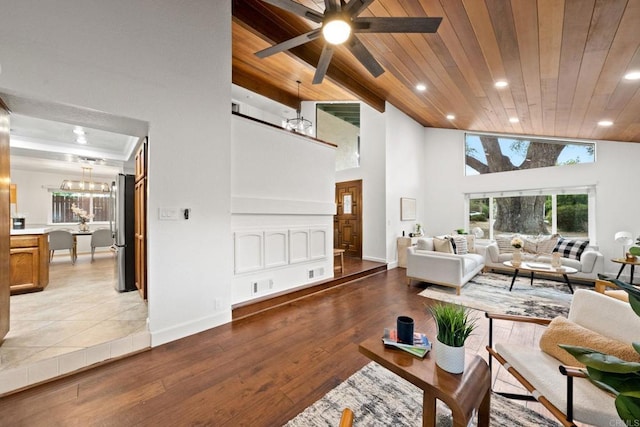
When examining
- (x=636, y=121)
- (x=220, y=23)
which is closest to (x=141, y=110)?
(x=220, y=23)

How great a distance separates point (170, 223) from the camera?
257cm

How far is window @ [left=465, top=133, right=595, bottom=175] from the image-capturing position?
544cm

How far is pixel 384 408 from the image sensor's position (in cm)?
170

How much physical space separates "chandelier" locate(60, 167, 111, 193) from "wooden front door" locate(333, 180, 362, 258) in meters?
6.10

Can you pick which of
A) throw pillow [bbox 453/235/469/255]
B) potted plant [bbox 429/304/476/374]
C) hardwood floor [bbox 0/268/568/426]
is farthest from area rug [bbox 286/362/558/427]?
throw pillow [bbox 453/235/469/255]

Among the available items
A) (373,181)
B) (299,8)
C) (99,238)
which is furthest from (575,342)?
(99,238)

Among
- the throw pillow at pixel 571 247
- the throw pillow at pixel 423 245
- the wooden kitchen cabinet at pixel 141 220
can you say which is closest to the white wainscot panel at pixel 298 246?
the wooden kitchen cabinet at pixel 141 220

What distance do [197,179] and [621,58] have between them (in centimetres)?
418

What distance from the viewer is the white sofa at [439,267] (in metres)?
4.14

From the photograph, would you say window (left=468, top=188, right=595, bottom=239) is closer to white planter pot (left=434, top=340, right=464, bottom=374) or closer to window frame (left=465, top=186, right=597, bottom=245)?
window frame (left=465, top=186, right=597, bottom=245)

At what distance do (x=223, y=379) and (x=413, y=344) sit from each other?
1.44 metres

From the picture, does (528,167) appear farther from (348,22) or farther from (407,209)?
(348,22)

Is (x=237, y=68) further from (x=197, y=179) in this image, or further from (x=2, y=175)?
(x=2, y=175)

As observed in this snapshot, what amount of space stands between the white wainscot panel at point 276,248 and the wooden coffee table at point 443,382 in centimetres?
231
